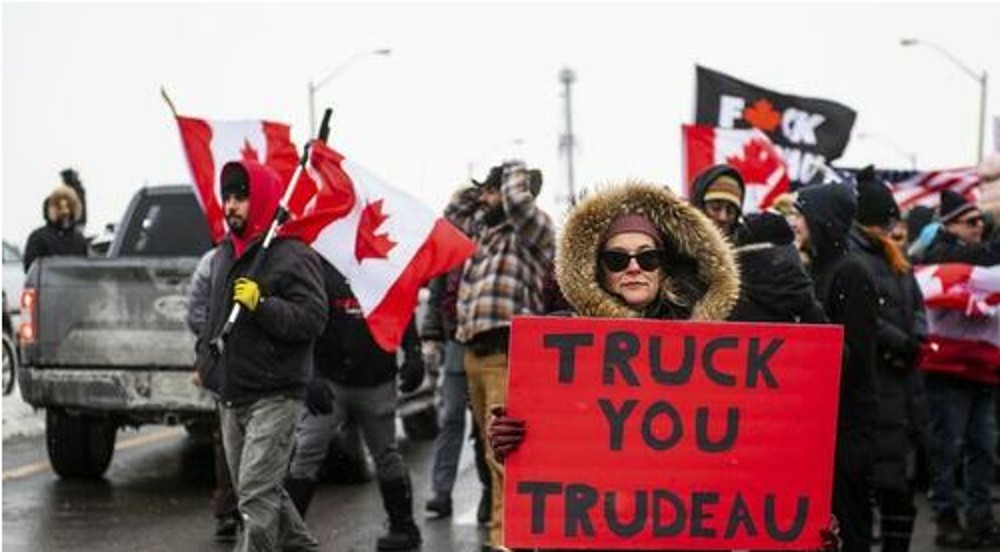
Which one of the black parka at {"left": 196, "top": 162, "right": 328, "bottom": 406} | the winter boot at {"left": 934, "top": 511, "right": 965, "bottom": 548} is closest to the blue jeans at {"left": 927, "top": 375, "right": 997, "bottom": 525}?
the winter boot at {"left": 934, "top": 511, "right": 965, "bottom": 548}

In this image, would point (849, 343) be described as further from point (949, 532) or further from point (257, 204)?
point (949, 532)

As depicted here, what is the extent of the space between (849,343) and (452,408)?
137 inches

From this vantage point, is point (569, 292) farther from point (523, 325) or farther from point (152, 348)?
point (152, 348)

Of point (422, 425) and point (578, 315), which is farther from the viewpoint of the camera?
point (422, 425)

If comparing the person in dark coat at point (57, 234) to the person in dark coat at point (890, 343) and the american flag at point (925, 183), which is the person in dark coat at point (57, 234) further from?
the person in dark coat at point (890, 343)

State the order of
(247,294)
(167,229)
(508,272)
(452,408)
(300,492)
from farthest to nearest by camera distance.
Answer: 1. (167,229)
2. (452,408)
3. (508,272)
4. (300,492)
5. (247,294)

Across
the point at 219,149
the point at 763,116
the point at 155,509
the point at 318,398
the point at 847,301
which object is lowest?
the point at 155,509

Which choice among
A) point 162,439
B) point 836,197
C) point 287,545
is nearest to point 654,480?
point 836,197

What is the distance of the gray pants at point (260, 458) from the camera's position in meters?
6.16

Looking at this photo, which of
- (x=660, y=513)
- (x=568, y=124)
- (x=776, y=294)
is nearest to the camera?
(x=660, y=513)

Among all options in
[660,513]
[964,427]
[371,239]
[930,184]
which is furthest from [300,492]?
[930,184]

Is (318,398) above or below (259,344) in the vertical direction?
below

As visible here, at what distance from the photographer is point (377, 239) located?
7.29 m

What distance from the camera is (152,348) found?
9.53 meters
